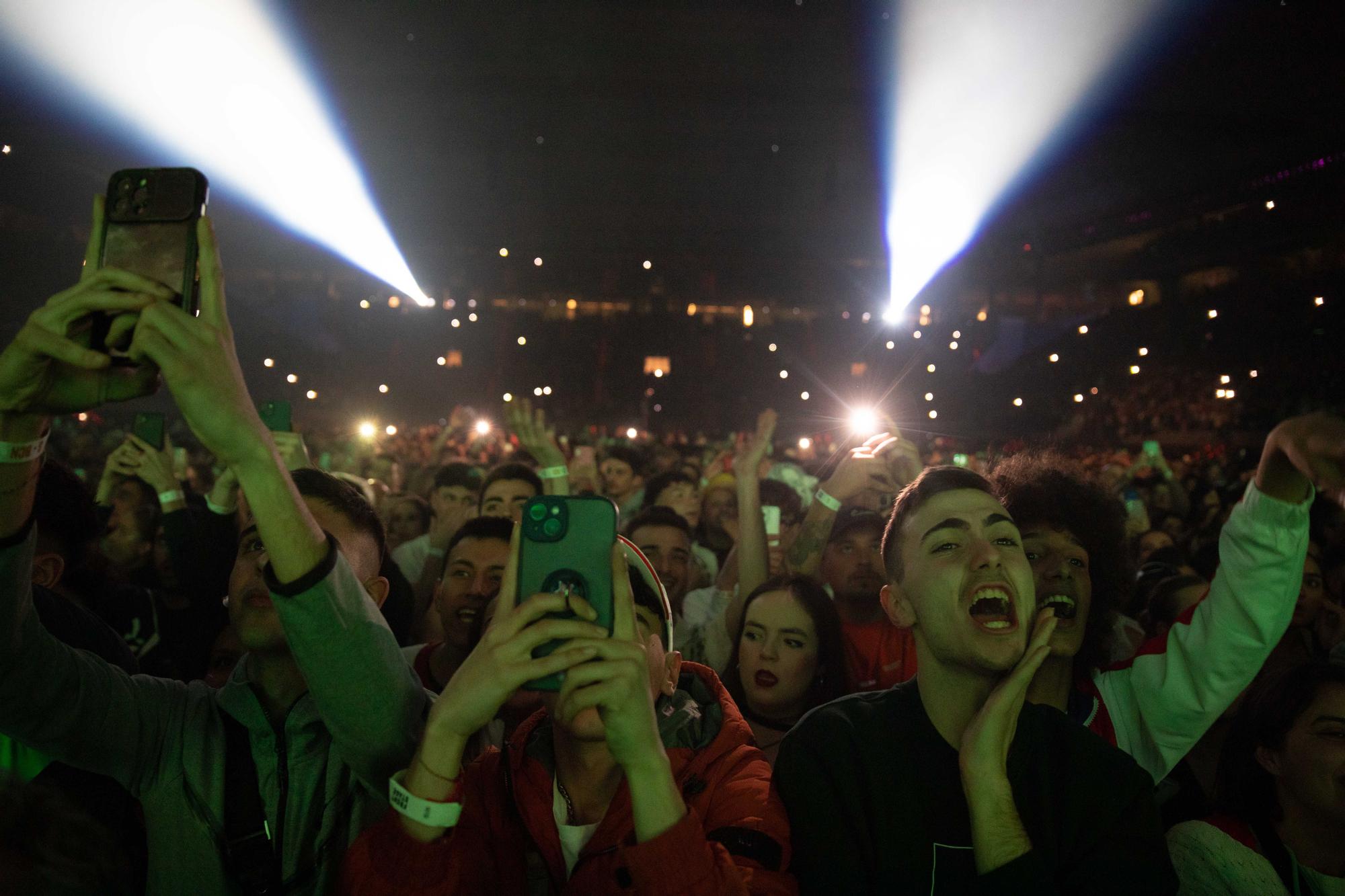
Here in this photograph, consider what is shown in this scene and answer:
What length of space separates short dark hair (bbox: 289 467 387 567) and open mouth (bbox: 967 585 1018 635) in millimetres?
1704

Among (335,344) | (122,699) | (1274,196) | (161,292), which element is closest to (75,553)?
(122,699)

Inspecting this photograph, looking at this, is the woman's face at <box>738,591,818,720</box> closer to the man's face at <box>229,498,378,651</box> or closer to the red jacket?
the red jacket

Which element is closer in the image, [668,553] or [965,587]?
[965,587]

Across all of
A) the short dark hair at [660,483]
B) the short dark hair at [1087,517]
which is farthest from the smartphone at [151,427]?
the short dark hair at [1087,517]

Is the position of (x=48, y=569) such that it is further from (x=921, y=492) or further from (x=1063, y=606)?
(x=1063, y=606)

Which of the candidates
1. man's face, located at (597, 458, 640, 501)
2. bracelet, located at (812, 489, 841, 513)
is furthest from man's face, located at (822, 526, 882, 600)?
man's face, located at (597, 458, 640, 501)

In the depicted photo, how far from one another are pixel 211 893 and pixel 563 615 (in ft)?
3.80

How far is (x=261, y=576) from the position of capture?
6.36 feet

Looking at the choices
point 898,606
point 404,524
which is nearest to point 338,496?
point 898,606

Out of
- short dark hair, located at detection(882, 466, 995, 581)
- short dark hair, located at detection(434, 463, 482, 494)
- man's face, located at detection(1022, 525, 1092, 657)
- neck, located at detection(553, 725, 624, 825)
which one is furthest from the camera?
short dark hair, located at detection(434, 463, 482, 494)

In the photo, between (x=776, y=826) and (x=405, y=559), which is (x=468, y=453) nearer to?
(x=405, y=559)

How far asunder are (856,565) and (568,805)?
98.9 inches

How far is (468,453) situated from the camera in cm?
1446

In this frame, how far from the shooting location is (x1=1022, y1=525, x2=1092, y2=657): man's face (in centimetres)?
274
